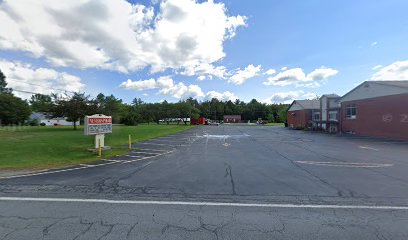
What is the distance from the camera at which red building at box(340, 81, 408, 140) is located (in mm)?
22766

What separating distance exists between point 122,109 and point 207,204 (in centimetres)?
6692

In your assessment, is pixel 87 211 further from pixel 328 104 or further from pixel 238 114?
pixel 238 114

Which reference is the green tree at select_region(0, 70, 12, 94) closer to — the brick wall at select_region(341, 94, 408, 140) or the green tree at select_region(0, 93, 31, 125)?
the green tree at select_region(0, 93, 31, 125)

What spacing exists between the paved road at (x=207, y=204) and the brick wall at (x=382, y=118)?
59.2 ft

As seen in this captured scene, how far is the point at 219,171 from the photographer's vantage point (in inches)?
337

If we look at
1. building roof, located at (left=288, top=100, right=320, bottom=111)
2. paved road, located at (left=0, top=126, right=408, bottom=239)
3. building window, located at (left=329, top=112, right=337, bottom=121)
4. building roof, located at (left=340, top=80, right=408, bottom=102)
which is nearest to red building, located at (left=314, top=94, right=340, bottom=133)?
building window, located at (left=329, top=112, right=337, bottom=121)

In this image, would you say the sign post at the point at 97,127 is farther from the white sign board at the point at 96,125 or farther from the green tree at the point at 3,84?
the green tree at the point at 3,84

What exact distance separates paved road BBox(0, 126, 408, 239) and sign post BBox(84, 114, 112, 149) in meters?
A: 4.68

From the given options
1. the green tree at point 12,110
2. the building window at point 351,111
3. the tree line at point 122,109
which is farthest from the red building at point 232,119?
the building window at point 351,111

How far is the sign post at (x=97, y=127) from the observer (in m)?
13.0

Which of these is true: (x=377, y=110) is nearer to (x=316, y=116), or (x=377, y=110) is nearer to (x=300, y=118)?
(x=316, y=116)

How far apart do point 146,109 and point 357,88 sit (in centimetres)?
6964

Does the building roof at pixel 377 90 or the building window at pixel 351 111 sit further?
the building window at pixel 351 111

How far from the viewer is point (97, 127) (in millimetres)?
13625
